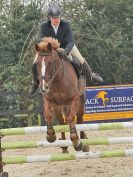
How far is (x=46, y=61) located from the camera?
256 inches

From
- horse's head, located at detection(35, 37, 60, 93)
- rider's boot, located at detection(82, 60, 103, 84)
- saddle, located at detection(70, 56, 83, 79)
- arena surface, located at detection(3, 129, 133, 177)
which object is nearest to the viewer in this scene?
horse's head, located at detection(35, 37, 60, 93)

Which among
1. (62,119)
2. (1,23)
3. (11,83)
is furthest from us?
(1,23)

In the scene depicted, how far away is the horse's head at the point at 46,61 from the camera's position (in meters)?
6.35

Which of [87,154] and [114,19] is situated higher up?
[114,19]

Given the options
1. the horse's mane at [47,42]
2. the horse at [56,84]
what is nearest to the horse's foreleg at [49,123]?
the horse at [56,84]

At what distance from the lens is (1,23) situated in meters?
19.6

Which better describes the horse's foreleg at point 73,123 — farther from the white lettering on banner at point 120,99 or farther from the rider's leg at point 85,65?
the white lettering on banner at point 120,99

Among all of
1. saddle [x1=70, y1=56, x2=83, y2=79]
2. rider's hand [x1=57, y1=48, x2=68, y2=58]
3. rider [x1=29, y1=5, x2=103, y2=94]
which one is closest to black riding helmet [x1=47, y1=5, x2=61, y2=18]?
rider [x1=29, y1=5, x2=103, y2=94]

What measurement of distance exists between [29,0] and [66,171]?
1405 centimetres

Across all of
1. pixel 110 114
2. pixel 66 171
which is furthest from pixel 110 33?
Answer: pixel 66 171

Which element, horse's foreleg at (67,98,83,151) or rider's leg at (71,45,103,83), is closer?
horse's foreleg at (67,98,83,151)

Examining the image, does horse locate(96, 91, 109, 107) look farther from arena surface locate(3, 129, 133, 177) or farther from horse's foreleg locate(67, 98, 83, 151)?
horse's foreleg locate(67, 98, 83, 151)

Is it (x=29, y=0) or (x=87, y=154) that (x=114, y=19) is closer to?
(x=29, y=0)

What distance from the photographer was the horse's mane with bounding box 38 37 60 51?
666 cm
